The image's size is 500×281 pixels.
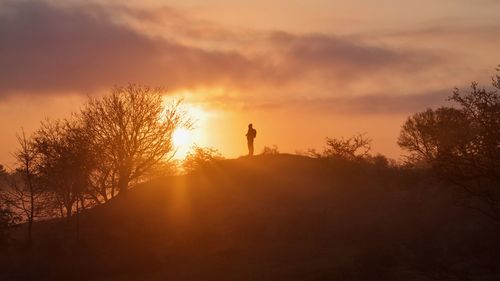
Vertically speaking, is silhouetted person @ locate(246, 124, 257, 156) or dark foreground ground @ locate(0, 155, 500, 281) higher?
silhouetted person @ locate(246, 124, 257, 156)

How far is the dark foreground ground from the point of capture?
2809 centimetres

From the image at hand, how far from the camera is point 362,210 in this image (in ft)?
131

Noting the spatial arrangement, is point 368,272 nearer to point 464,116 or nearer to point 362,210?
Result: point 464,116

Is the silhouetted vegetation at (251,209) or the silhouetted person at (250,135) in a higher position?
the silhouetted person at (250,135)

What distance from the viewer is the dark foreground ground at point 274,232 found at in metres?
28.1

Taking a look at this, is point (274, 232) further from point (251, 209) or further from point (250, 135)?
point (250, 135)

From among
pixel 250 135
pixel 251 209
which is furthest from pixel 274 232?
pixel 250 135

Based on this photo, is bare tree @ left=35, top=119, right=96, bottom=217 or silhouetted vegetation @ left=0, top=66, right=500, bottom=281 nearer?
silhouetted vegetation @ left=0, top=66, right=500, bottom=281

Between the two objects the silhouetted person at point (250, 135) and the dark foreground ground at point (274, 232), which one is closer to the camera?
the dark foreground ground at point (274, 232)

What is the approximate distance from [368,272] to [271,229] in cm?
1215

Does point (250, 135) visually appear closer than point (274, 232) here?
No

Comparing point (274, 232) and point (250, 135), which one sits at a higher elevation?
point (250, 135)

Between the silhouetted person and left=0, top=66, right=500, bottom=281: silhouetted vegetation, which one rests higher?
the silhouetted person

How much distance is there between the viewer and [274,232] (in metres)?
36.8
